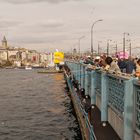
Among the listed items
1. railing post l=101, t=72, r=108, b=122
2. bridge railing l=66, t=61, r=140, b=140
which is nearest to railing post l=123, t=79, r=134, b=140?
bridge railing l=66, t=61, r=140, b=140

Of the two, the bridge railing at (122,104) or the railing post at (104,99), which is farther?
the railing post at (104,99)

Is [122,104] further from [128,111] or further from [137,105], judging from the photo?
A: [137,105]

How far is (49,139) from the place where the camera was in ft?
83.3

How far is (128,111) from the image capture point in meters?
12.0

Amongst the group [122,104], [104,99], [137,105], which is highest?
[137,105]

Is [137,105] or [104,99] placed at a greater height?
[137,105]

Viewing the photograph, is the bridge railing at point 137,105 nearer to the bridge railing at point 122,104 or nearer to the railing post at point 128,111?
the bridge railing at point 122,104

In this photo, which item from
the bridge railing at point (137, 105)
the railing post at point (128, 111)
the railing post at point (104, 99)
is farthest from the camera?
the railing post at point (104, 99)

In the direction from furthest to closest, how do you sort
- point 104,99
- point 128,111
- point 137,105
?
1. point 104,99
2. point 128,111
3. point 137,105

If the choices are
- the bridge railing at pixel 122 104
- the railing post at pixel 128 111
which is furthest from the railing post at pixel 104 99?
the railing post at pixel 128 111

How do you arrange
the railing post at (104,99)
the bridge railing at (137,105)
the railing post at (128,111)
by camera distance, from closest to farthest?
the bridge railing at (137,105) < the railing post at (128,111) < the railing post at (104,99)

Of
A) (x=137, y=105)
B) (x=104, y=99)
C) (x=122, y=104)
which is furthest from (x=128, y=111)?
(x=104, y=99)

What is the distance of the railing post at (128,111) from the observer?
11.7 m

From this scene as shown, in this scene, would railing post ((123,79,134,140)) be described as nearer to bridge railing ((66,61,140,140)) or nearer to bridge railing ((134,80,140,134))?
bridge railing ((66,61,140,140))
